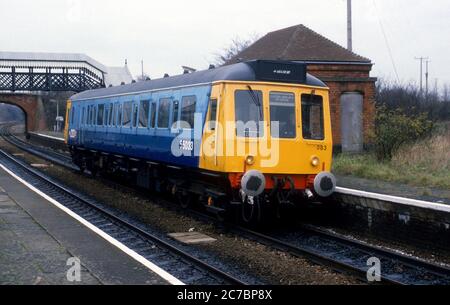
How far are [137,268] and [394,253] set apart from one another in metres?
3.83

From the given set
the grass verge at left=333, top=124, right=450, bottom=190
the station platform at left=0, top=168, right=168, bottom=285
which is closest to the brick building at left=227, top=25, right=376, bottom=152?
the grass verge at left=333, top=124, right=450, bottom=190

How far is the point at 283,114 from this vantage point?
1129cm

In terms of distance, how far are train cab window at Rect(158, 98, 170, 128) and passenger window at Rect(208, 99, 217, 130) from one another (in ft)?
7.17

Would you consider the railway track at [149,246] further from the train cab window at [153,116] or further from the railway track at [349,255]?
the train cab window at [153,116]

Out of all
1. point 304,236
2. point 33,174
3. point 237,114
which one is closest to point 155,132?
point 237,114

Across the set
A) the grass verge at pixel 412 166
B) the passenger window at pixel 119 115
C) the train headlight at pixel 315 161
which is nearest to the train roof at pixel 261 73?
the train headlight at pixel 315 161

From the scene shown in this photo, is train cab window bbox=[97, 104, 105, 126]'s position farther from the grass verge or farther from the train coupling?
the train coupling

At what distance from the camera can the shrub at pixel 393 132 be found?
17688 mm

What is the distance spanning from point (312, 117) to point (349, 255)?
9.84ft

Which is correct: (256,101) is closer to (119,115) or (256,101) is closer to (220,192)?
(220,192)

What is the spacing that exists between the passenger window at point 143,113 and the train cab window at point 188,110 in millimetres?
2223

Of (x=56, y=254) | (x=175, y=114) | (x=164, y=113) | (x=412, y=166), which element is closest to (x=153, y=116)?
(x=164, y=113)

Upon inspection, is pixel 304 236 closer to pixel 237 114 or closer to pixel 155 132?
pixel 237 114

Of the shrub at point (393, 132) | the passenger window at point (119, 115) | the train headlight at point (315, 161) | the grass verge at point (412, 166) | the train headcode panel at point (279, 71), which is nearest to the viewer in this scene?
the train headcode panel at point (279, 71)
